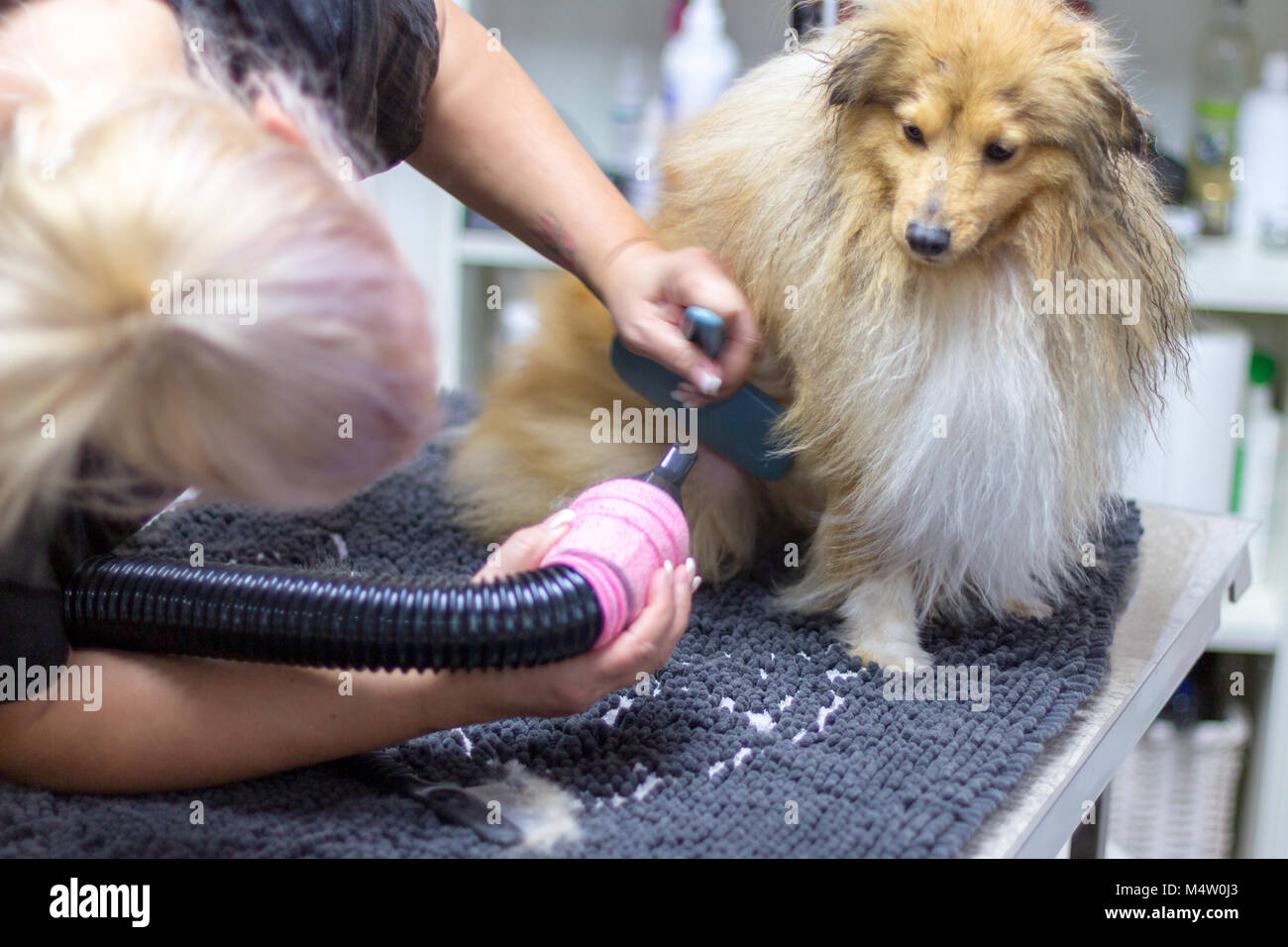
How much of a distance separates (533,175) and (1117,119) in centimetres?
51

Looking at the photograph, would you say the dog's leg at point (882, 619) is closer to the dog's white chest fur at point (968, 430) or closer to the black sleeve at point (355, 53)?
the dog's white chest fur at point (968, 430)

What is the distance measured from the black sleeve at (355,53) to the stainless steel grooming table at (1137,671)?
67 centimetres

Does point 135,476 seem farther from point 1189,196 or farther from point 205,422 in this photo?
point 1189,196

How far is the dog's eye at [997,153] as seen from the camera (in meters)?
0.85

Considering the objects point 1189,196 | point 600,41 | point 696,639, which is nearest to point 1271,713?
point 1189,196

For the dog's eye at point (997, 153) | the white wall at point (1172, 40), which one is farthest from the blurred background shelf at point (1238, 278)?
the dog's eye at point (997, 153)

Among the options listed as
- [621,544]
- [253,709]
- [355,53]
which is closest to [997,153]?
[621,544]

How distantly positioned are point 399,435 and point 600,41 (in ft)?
5.14

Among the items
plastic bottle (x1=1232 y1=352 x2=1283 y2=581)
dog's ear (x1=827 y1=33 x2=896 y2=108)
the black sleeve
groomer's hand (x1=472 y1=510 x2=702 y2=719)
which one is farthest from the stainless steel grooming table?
the black sleeve

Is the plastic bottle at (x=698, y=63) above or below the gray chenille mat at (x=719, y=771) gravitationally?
above

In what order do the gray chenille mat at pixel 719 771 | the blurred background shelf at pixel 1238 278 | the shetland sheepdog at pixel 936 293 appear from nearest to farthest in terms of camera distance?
the gray chenille mat at pixel 719 771, the shetland sheepdog at pixel 936 293, the blurred background shelf at pixel 1238 278

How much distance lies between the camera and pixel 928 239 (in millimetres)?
845

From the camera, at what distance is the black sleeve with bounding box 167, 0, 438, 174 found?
85 centimetres
